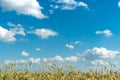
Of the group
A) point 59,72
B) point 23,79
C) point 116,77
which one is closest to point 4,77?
point 23,79

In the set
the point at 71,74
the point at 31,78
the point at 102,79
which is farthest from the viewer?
the point at 71,74

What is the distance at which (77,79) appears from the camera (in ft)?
43.2

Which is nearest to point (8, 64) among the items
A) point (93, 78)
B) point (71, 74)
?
point (71, 74)

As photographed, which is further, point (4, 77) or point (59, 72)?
point (59, 72)

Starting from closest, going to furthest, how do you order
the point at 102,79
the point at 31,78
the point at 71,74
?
the point at 31,78, the point at 102,79, the point at 71,74

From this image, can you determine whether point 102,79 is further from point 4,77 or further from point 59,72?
point 4,77

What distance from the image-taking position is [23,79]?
12695mm

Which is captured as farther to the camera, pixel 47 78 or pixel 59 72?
pixel 59 72

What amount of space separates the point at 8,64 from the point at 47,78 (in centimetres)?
229

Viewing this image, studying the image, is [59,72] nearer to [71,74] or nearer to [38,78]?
[71,74]

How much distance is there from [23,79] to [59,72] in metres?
2.17

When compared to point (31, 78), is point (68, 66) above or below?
above

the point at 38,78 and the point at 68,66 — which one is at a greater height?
the point at 68,66

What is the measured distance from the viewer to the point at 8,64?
14.4m
